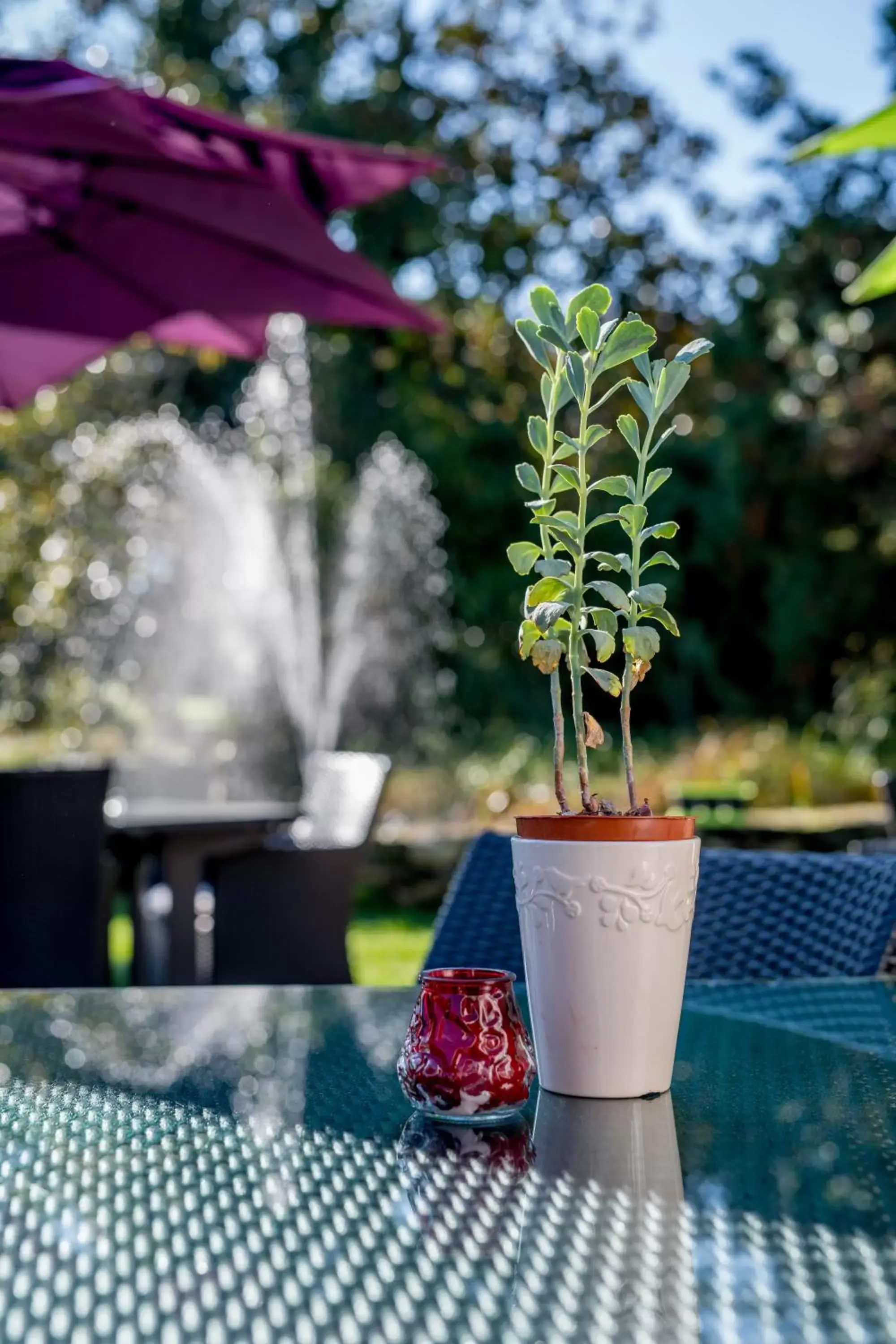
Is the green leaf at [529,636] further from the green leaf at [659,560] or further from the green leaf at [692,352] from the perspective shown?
the green leaf at [692,352]

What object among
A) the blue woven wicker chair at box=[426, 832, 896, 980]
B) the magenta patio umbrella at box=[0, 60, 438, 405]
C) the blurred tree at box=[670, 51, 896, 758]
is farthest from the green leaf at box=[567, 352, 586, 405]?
the blurred tree at box=[670, 51, 896, 758]

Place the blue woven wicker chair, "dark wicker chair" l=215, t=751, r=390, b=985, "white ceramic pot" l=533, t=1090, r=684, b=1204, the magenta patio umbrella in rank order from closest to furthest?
"white ceramic pot" l=533, t=1090, r=684, b=1204 < the blue woven wicker chair < the magenta patio umbrella < "dark wicker chair" l=215, t=751, r=390, b=985

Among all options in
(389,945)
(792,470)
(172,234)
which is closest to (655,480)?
(172,234)

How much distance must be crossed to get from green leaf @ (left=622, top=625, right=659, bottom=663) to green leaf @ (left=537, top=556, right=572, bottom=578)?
2.1 inches

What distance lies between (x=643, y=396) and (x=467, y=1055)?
16.1 inches

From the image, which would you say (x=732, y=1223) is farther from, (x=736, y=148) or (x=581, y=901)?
(x=736, y=148)

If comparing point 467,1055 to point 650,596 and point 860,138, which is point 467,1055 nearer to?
point 650,596

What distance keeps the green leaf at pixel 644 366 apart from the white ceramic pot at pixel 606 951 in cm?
29

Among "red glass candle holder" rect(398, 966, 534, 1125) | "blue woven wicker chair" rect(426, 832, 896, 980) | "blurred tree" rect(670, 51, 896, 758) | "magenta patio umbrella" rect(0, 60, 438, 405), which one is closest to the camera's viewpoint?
"red glass candle holder" rect(398, 966, 534, 1125)

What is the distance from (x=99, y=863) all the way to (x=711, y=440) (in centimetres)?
1020

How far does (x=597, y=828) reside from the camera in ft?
2.80

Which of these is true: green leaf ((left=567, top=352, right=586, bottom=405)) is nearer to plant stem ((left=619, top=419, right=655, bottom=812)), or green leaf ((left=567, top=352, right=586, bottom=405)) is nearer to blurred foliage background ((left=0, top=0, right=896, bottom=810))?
plant stem ((left=619, top=419, right=655, bottom=812))

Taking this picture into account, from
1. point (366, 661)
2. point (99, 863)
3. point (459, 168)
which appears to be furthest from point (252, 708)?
point (99, 863)

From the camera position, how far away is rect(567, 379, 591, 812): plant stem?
34.7 inches
